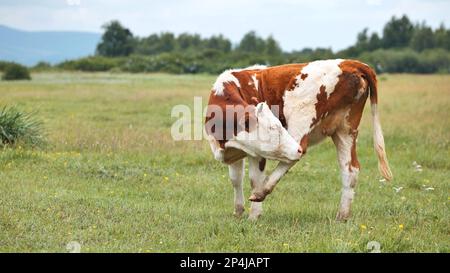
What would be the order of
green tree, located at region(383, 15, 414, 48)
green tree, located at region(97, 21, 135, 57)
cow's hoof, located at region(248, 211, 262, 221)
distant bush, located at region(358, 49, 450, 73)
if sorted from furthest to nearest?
green tree, located at region(383, 15, 414, 48) → green tree, located at region(97, 21, 135, 57) → distant bush, located at region(358, 49, 450, 73) → cow's hoof, located at region(248, 211, 262, 221)

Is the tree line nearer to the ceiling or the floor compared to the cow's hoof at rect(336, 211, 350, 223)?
nearer to the ceiling

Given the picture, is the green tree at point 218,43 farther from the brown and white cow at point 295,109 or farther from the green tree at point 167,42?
the brown and white cow at point 295,109

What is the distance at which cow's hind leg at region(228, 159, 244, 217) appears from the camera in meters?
9.12

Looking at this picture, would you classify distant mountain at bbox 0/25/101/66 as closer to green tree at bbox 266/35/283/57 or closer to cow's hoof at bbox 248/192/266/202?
green tree at bbox 266/35/283/57

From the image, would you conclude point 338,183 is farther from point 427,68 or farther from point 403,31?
point 403,31

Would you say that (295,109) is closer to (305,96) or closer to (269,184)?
(305,96)

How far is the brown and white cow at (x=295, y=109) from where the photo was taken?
8.21 m

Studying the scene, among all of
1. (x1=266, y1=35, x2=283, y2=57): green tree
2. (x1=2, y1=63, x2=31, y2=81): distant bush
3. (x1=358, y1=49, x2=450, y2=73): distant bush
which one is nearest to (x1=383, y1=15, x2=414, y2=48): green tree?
(x1=266, y1=35, x2=283, y2=57): green tree

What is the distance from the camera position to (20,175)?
1155 centimetres

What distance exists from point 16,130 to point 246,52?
71973 mm

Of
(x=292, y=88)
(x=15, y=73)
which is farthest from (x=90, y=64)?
(x=292, y=88)

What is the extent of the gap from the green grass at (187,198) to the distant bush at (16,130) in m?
0.41

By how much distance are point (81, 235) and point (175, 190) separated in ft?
11.5
